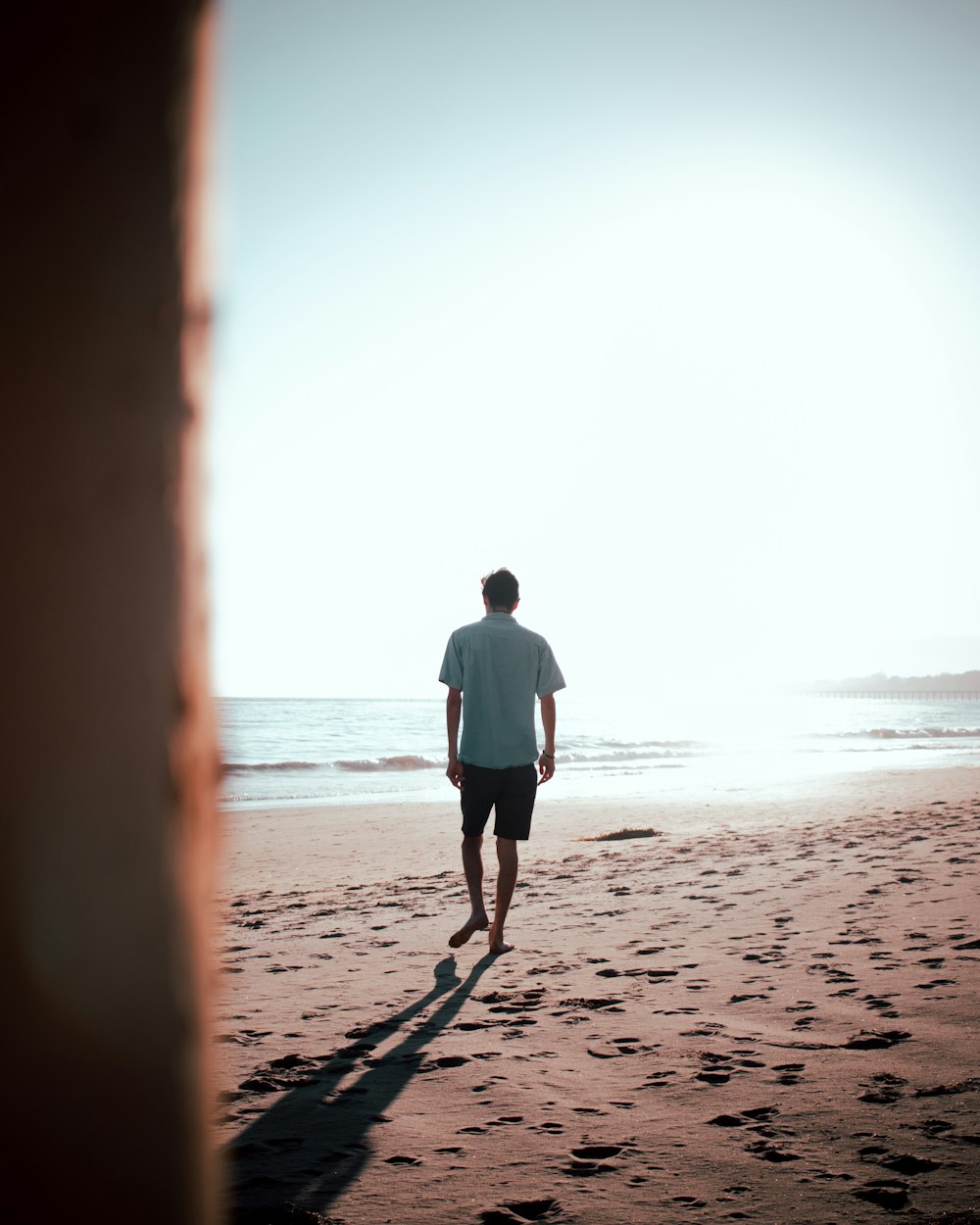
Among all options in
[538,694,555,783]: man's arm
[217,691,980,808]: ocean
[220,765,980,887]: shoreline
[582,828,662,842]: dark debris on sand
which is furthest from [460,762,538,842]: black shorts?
[582,828,662,842]: dark debris on sand

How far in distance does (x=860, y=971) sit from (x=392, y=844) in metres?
6.37

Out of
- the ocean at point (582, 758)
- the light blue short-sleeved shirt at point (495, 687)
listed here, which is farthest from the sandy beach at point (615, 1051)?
the ocean at point (582, 758)

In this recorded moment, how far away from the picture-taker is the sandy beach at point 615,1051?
2211 mm

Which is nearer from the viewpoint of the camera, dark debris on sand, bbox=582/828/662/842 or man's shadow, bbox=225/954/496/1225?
man's shadow, bbox=225/954/496/1225

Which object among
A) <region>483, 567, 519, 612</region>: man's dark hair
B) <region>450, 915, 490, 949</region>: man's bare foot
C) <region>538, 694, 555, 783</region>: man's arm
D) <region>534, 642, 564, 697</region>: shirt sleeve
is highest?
<region>483, 567, 519, 612</region>: man's dark hair

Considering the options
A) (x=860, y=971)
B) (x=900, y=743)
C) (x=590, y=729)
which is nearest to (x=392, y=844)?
(x=860, y=971)

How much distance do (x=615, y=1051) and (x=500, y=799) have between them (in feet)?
5.63

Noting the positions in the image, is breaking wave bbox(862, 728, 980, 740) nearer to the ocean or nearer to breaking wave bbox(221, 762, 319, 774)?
the ocean

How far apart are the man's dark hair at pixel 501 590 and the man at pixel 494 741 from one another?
13 centimetres

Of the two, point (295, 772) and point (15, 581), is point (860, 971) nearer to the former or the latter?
point (15, 581)

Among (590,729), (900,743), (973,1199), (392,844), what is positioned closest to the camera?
(973,1199)

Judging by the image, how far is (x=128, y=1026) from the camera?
0.64 meters

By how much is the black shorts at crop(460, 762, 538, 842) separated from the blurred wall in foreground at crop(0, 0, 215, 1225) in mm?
4112

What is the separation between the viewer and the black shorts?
186 inches
